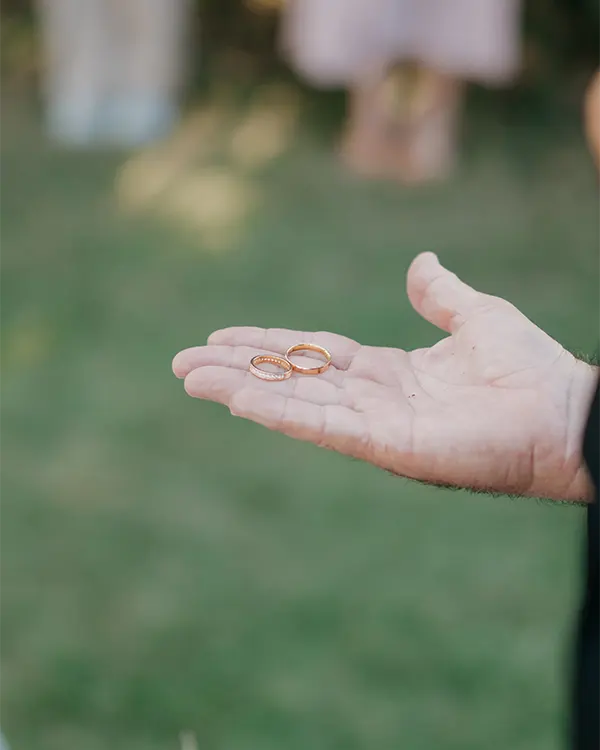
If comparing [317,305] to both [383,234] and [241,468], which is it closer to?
[383,234]

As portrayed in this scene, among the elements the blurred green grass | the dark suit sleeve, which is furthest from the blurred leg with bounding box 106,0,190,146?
the dark suit sleeve

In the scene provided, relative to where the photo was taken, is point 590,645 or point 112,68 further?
point 112,68

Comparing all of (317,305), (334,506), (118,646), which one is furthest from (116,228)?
(118,646)

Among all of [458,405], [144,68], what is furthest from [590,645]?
[144,68]

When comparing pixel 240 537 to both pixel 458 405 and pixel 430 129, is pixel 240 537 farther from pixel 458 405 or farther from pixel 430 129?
pixel 430 129

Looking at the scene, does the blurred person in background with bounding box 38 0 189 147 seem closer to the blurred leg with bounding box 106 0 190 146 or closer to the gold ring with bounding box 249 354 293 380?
the blurred leg with bounding box 106 0 190 146

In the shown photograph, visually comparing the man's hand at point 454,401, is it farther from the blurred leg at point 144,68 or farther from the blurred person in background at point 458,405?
the blurred leg at point 144,68

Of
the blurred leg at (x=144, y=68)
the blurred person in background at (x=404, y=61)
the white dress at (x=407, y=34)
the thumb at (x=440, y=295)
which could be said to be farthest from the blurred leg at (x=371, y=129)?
the thumb at (x=440, y=295)
